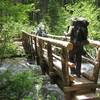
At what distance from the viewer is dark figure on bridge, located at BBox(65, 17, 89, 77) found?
24.7 feet

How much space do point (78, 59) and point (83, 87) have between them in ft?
3.05

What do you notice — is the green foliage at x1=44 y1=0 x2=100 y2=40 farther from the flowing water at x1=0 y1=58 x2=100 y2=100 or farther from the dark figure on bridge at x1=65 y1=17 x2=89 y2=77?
the dark figure on bridge at x1=65 y1=17 x2=89 y2=77

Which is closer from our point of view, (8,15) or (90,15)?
(8,15)

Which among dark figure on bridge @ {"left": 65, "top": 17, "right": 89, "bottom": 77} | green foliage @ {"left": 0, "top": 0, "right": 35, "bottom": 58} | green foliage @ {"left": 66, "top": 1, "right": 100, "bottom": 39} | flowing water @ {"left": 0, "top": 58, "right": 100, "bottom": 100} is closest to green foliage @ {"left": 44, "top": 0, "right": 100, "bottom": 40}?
green foliage @ {"left": 66, "top": 1, "right": 100, "bottom": 39}

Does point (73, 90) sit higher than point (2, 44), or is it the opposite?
point (2, 44)

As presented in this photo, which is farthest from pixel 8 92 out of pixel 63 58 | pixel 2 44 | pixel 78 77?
pixel 2 44

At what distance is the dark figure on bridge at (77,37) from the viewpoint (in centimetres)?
753

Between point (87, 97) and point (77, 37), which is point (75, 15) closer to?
point (77, 37)

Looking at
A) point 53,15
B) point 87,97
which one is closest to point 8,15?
point 87,97

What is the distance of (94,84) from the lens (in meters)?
7.31

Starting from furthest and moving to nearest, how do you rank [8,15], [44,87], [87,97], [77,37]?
1. [44,87]
2. [8,15]
3. [77,37]
4. [87,97]

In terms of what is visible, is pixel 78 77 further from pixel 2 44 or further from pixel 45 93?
pixel 2 44

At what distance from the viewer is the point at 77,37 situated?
24.9 ft

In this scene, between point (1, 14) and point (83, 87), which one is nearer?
point (83, 87)
